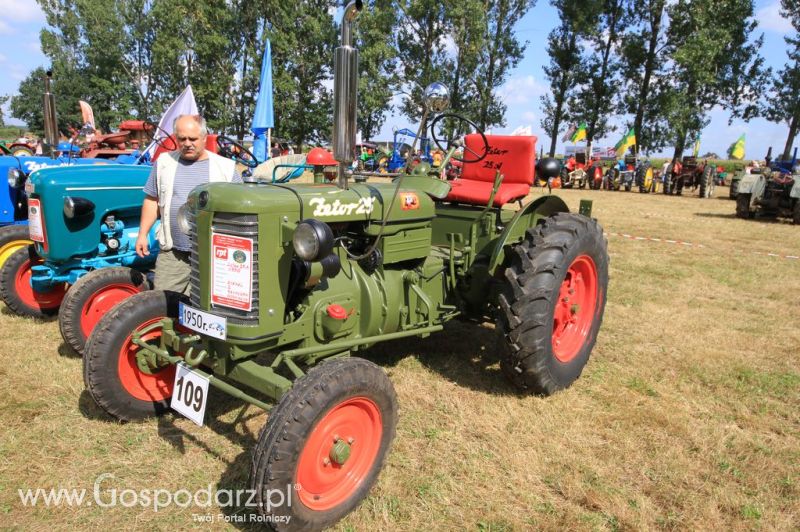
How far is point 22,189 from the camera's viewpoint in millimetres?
5418

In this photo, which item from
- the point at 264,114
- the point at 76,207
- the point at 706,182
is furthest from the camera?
the point at 706,182

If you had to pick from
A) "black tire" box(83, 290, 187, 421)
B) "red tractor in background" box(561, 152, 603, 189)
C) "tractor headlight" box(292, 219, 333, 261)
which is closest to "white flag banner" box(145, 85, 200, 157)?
"black tire" box(83, 290, 187, 421)

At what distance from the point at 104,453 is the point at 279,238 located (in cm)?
145

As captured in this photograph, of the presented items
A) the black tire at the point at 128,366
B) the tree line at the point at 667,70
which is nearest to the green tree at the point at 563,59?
the tree line at the point at 667,70

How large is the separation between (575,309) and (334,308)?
1.84 m

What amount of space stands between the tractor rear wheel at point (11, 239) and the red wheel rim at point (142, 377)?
301 cm

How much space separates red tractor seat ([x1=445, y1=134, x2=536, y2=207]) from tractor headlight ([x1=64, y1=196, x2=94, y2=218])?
282cm

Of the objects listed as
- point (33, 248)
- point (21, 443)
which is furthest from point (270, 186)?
point (33, 248)

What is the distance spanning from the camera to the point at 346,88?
7.11 feet

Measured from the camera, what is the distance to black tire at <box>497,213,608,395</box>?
9.89 ft

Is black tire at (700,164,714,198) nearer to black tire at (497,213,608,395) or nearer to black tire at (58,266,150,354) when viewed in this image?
black tire at (497,213,608,395)

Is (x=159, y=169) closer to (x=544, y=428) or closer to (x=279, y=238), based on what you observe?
(x=279, y=238)

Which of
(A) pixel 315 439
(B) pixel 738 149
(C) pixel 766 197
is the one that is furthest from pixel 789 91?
(A) pixel 315 439

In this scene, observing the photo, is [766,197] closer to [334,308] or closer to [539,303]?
[539,303]
